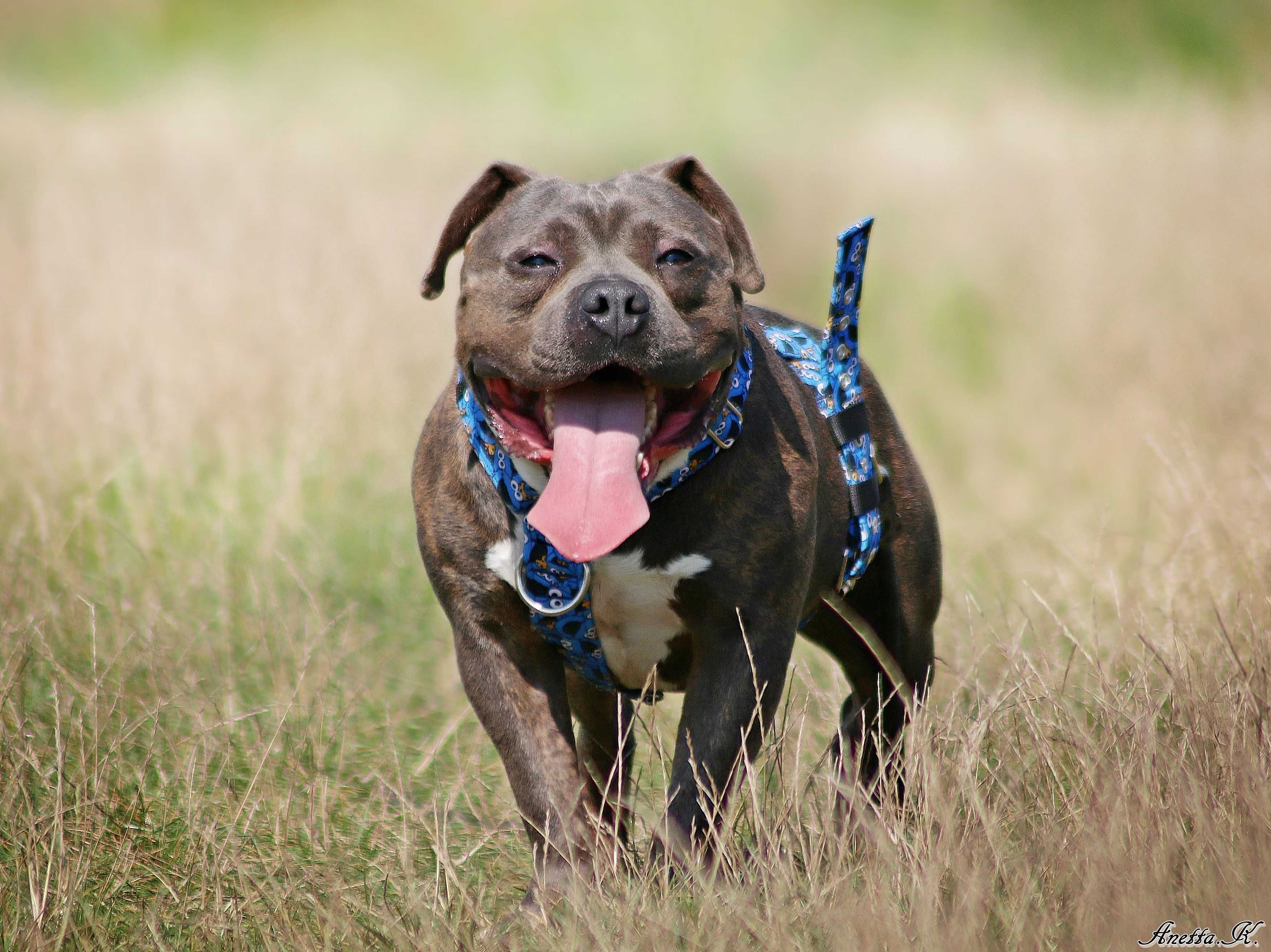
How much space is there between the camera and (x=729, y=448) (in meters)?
3.40

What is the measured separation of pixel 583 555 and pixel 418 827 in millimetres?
1211

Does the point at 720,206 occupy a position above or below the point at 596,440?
above

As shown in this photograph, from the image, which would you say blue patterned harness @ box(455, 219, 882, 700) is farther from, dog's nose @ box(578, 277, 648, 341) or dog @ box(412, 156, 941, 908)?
dog's nose @ box(578, 277, 648, 341)

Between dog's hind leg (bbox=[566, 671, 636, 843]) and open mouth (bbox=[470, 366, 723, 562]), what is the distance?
981 mm

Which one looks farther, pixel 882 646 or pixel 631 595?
pixel 882 646

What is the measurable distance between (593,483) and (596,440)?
0.12 m

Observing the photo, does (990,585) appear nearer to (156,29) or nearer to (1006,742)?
(1006,742)

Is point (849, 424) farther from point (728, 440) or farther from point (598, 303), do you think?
point (598, 303)

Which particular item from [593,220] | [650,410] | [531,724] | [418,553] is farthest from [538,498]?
[418,553]

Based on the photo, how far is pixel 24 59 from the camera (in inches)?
762

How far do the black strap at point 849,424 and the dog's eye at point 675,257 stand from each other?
0.82 meters

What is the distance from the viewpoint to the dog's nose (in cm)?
312

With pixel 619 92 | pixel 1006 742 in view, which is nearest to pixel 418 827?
pixel 1006 742

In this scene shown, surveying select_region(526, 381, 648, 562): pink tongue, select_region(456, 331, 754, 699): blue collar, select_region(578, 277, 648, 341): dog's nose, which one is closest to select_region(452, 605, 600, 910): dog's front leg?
select_region(456, 331, 754, 699): blue collar
